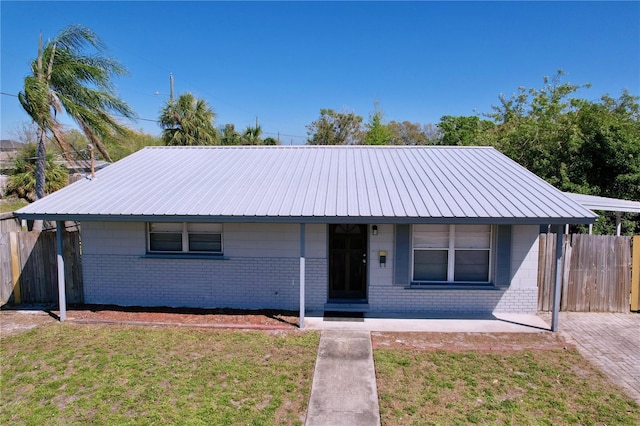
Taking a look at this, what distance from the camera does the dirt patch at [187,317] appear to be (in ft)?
29.1

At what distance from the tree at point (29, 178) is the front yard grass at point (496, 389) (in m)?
20.4

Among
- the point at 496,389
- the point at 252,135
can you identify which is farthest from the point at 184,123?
the point at 496,389

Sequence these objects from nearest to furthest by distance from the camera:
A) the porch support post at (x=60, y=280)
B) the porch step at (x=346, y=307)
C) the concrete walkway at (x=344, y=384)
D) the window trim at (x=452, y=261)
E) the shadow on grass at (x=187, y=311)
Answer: the concrete walkway at (x=344, y=384) → the porch support post at (x=60, y=280) → the window trim at (x=452, y=261) → the shadow on grass at (x=187, y=311) → the porch step at (x=346, y=307)

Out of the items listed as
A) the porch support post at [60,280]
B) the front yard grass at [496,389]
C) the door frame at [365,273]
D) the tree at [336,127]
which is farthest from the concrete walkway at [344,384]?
the tree at [336,127]

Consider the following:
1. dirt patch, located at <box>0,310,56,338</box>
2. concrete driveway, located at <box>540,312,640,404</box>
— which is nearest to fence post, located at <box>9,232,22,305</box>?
dirt patch, located at <box>0,310,56,338</box>

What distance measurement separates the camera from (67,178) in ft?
72.4

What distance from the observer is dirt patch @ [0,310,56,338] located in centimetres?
863

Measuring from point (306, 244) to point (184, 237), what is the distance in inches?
120

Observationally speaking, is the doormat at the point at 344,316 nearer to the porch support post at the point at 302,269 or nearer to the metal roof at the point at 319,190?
the porch support post at the point at 302,269

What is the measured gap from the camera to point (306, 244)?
9500 mm

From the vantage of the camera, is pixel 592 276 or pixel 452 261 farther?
pixel 592 276

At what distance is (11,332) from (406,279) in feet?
28.2

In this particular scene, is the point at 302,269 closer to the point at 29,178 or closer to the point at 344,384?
the point at 344,384

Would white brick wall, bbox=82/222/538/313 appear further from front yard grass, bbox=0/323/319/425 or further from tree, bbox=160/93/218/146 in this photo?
tree, bbox=160/93/218/146
